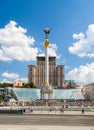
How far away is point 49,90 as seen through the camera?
148375 mm

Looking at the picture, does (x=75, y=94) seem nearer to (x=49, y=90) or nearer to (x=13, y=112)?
(x=49, y=90)

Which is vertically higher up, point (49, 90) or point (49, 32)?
point (49, 32)

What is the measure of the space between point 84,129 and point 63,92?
164m

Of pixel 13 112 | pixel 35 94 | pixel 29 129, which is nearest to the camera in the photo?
pixel 29 129

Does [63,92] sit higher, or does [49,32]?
[49,32]

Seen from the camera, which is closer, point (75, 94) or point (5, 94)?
point (5, 94)

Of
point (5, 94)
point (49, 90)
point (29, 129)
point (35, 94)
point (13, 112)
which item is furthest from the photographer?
point (35, 94)

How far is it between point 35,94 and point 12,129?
516ft

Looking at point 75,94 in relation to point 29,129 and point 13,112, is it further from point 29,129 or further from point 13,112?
point 29,129

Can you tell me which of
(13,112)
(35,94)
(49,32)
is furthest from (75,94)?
(13,112)

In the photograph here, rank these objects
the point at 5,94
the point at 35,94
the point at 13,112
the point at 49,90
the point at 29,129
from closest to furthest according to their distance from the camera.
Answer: the point at 29,129 < the point at 13,112 < the point at 49,90 < the point at 5,94 < the point at 35,94

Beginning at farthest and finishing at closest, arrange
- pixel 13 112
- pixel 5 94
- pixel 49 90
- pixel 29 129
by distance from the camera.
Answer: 1. pixel 5 94
2. pixel 49 90
3. pixel 13 112
4. pixel 29 129

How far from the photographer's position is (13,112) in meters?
66.7

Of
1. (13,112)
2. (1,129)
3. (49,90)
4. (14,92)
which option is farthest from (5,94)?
(1,129)
